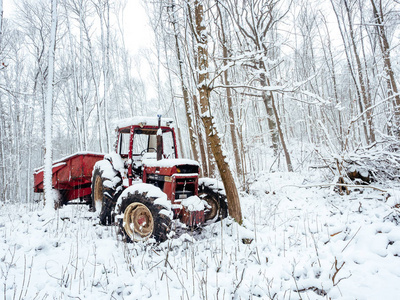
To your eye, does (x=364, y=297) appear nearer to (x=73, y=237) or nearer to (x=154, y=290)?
(x=154, y=290)

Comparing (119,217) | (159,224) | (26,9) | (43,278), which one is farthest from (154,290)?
(26,9)

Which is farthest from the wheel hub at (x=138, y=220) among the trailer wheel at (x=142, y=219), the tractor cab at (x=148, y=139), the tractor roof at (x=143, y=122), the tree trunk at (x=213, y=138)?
the tractor roof at (x=143, y=122)

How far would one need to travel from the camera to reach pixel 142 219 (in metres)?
3.81

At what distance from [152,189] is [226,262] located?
4.89 feet

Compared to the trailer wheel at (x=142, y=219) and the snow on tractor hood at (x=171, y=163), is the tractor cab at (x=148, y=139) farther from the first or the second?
the trailer wheel at (x=142, y=219)

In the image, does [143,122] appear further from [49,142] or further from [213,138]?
[49,142]

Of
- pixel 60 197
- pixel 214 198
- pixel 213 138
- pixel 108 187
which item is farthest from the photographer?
pixel 60 197

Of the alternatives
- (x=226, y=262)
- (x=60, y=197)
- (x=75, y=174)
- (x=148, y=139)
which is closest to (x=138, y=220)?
(x=226, y=262)

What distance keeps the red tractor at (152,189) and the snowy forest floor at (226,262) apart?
1.06 ft

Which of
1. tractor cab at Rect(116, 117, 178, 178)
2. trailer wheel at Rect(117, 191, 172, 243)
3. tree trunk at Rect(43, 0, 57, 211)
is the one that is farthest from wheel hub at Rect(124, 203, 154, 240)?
tree trunk at Rect(43, 0, 57, 211)

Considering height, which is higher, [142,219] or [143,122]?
[143,122]

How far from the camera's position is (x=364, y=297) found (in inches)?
80.4

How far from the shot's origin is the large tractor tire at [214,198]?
4.41m

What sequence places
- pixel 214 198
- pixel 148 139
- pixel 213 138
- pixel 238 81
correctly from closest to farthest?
1. pixel 213 138
2. pixel 214 198
3. pixel 148 139
4. pixel 238 81
